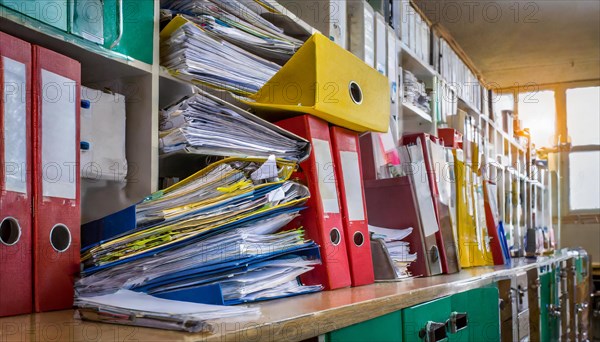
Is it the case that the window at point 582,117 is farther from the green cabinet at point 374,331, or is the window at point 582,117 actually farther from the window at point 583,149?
the green cabinet at point 374,331

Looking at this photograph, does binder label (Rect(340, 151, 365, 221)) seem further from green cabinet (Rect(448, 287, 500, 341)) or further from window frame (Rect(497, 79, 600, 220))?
window frame (Rect(497, 79, 600, 220))

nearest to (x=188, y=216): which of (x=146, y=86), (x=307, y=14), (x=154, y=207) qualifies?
(x=154, y=207)

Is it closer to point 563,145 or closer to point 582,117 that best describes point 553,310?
point 563,145

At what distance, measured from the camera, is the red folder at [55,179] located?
2.97 feet

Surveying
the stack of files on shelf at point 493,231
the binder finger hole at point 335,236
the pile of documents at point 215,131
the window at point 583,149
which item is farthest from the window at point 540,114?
the pile of documents at point 215,131

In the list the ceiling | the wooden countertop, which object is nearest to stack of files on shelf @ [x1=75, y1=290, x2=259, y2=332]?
the wooden countertop

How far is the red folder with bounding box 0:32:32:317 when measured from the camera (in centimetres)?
85

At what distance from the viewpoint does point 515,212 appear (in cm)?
491

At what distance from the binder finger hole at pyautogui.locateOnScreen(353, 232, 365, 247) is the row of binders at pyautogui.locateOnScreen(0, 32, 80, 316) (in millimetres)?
650

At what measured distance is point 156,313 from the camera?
2.36 feet

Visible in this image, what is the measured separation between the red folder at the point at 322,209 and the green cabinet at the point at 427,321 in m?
0.17

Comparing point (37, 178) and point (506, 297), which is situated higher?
point (37, 178)

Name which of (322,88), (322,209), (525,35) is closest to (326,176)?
(322,209)

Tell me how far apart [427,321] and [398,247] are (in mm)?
422
